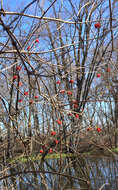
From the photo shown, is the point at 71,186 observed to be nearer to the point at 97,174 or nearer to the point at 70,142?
the point at 97,174

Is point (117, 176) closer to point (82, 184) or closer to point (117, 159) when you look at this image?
point (82, 184)

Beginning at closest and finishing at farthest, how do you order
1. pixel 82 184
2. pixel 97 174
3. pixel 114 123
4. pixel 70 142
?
pixel 82 184
pixel 97 174
pixel 70 142
pixel 114 123

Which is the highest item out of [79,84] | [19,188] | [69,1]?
[69,1]

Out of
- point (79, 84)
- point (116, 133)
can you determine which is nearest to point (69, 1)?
point (79, 84)

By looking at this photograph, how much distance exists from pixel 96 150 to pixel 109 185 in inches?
164

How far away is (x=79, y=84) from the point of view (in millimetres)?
5824

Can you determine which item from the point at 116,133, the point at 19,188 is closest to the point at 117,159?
the point at 19,188

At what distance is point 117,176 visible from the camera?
333 cm

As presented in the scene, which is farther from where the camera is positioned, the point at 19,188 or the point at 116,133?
the point at 116,133

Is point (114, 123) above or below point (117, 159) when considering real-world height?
above

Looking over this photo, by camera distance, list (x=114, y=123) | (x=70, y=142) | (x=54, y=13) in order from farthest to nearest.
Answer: (x=114, y=123) → (x=70, y=142) → (x=54, y=13)

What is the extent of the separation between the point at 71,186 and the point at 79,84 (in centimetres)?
333

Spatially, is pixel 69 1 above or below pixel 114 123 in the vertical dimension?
above

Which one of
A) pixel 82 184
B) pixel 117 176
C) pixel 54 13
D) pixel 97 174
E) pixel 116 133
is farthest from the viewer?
pixel 116 133
